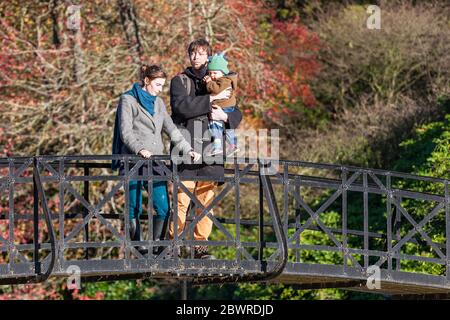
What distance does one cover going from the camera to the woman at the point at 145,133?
14.2 meters

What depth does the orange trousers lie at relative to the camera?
14.6m

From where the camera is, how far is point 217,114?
14492 mm

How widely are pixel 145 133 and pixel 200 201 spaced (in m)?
0.84

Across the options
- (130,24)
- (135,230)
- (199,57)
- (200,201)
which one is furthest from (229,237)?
(130,24)

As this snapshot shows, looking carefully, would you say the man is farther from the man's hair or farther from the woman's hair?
the woman's hair

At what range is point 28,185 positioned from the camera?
83.2 feet

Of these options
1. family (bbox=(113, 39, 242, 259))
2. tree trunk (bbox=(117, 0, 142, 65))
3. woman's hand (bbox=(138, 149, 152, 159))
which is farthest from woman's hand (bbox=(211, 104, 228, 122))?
tree trunk (bbox=(117, 0, 142, 65))

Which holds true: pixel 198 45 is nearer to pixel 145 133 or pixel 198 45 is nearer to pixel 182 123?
pixel 182 123

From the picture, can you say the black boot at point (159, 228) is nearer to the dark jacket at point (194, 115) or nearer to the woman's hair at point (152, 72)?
the dark jacket at point (194, 115)

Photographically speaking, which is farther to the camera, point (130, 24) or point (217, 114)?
point (130, 24)

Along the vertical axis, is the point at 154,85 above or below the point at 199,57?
below

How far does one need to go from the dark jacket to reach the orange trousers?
185mm
